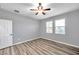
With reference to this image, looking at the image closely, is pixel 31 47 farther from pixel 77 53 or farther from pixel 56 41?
pixel 77 53

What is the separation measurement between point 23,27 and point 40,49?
0.51 m

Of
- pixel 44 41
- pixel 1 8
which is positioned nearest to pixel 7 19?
pixel 1 8

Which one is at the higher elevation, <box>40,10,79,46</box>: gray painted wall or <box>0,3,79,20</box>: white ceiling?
<box>0,3,79,20</box>: white ceiling

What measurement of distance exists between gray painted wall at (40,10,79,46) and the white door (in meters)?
0.58

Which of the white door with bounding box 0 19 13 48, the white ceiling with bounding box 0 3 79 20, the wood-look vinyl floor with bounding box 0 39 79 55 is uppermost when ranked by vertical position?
the white ceiling with bounding box 0 3 79 20

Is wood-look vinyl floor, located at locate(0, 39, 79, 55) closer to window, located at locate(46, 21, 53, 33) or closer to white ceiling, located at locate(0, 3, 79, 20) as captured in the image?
window, located at locate(46, 21, 53, 33)

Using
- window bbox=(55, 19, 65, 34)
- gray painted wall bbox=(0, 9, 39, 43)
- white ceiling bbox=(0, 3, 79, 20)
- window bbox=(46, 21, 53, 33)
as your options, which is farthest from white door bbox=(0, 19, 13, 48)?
window bbox=(55, 19, 65, 34)

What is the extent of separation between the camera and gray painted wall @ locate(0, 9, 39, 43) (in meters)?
1.64

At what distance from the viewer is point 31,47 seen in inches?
65.1

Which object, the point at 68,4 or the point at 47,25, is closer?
the point at 68,4

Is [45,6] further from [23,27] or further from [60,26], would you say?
[23,27]

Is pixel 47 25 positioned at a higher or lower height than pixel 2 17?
lower

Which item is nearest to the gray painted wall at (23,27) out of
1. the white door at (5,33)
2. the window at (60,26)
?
the white door at (5,33)

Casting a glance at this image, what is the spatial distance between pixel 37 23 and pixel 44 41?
37cm
